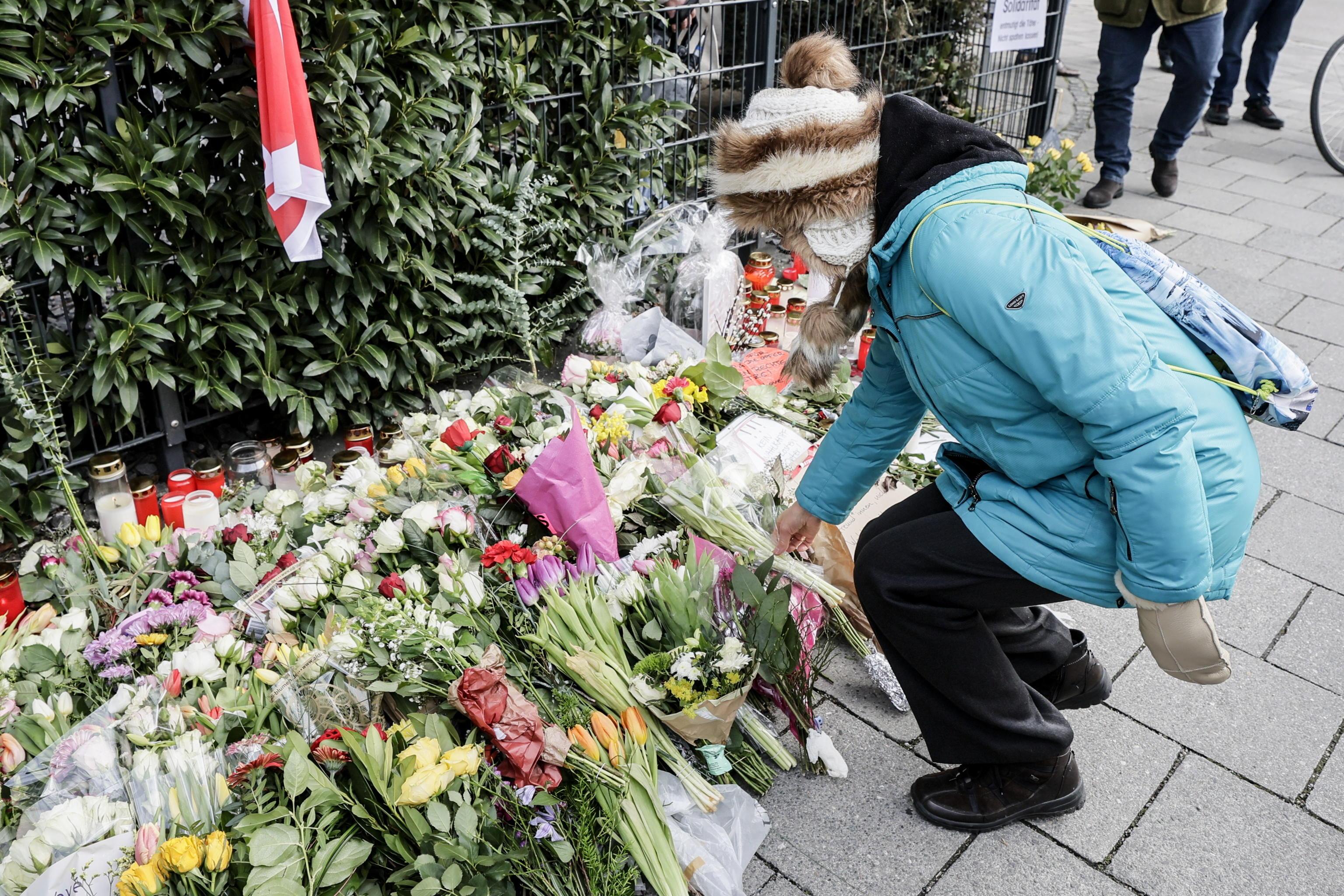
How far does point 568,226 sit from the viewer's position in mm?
3963

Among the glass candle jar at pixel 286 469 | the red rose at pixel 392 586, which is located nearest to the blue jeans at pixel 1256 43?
the glass candle jar at pixel 286 469

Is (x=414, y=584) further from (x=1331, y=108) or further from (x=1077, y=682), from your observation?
(x=1331, y=108)

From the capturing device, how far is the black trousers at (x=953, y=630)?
201cm

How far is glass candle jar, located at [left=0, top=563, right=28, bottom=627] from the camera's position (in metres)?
2.51

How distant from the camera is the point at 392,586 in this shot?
2.23 metres

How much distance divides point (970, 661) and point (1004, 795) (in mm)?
407

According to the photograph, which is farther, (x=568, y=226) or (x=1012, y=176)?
(x=568, y=226)

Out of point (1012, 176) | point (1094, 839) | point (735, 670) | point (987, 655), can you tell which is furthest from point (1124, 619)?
point (1012, 176)

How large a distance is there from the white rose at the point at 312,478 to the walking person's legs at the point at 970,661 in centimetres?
160

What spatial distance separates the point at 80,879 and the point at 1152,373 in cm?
188

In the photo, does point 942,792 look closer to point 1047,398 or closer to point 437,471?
point 1047,398

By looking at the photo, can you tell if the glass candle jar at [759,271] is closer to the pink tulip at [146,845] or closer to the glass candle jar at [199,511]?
the glass candle jar at [199,511]

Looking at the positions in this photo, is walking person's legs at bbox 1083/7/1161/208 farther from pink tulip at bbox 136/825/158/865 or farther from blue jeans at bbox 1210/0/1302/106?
pink tulip at bbox 136/825/158/865

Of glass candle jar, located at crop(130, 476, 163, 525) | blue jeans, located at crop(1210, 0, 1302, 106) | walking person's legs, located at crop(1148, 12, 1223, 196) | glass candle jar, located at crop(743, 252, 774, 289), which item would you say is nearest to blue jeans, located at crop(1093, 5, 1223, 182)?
walking person's legs, located at crop(1148, 12, 1223, 196)
